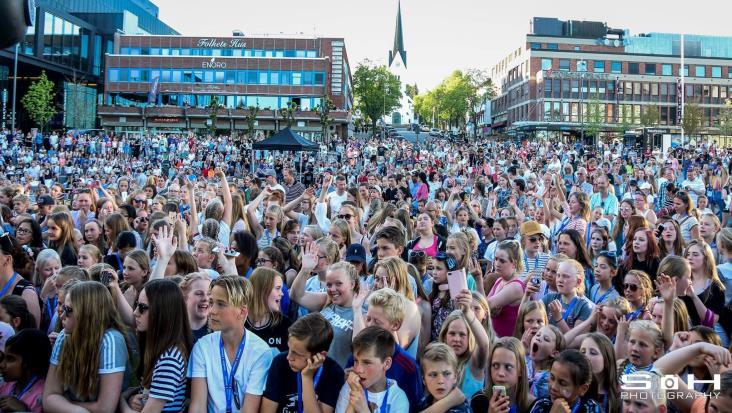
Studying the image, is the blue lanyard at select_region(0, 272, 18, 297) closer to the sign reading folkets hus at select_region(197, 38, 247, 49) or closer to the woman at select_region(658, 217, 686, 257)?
the woman at select_region(658, 217, 686, 257)

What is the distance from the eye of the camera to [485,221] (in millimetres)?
10273

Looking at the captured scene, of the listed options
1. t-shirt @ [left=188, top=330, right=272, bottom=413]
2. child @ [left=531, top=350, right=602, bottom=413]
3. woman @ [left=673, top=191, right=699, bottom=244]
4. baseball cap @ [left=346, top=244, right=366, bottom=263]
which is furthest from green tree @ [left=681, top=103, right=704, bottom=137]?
t-shirt @ [left=188, top=330, right=272, bottom=413]

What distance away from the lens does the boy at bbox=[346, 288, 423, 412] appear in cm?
411

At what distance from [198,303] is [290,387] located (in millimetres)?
1157

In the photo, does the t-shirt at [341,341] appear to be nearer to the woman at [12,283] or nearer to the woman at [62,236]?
the woman at [12,283]

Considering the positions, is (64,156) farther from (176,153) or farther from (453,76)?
(453,76)

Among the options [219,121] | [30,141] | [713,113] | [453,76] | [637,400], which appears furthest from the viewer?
[453,76]

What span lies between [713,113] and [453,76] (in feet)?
133

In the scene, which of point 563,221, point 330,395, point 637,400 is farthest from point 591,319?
point 563,221

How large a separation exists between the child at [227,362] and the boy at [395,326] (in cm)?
59

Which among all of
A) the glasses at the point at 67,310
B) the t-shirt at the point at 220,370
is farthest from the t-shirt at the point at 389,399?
the glasses at the point at 67,310

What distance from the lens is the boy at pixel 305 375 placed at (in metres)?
3.81

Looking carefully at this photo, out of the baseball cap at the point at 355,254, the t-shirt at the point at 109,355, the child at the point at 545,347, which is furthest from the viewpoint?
the baseball cap at the point at 355,254

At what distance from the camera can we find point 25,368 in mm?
4297
